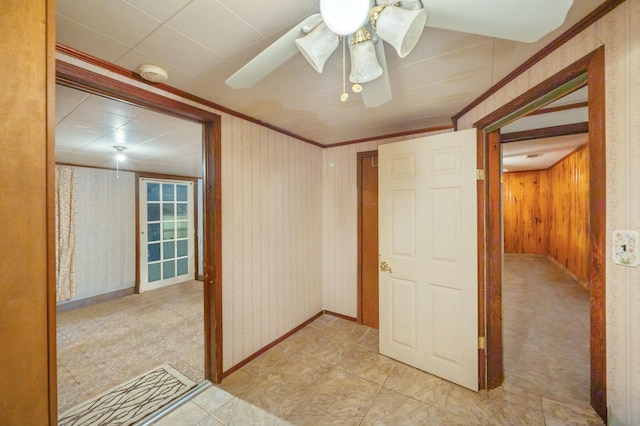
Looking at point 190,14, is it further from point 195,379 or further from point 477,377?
point 477,377

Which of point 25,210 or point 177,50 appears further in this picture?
point 177,50

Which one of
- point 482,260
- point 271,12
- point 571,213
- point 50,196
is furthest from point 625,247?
point 571,213

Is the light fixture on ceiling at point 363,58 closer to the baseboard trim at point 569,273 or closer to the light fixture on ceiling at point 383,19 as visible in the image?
the light fixture on ceiling at point 383,19

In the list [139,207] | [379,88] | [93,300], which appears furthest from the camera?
[139,207]

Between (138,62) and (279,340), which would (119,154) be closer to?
(138,62)

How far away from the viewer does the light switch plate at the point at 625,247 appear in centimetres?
93

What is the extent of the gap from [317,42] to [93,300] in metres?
5.16

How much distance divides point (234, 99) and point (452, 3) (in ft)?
5.15

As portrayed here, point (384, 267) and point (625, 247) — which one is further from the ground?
point (625, 247)

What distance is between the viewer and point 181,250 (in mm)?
5227

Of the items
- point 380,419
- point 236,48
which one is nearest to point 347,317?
point 380,419

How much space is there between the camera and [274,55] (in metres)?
1.01

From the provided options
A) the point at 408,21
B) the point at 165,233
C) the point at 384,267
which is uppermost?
the point at 408,21

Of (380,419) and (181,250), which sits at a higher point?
(181,250)
